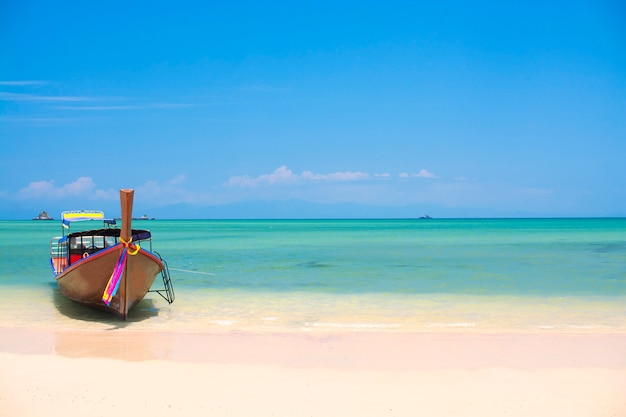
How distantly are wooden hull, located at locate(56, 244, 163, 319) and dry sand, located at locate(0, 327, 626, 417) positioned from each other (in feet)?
3.04

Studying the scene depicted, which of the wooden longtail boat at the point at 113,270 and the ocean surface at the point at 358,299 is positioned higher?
the wooden longtail boat at the point at 113,270

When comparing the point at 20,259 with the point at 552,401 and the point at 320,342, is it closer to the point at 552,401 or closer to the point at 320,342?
the point at 320,342

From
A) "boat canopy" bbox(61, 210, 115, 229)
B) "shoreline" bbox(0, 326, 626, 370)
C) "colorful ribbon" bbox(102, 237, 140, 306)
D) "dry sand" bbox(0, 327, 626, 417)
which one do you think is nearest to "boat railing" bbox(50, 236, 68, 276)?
"boat canopy" bbox(61, 210, 115, 229)

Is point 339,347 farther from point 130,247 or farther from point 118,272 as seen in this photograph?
point 118,272

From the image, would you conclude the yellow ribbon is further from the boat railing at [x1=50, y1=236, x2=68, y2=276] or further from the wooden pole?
the boat railing at [x1=50, y1=236, x2=68, y2=276]

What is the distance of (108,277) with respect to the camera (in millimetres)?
10281

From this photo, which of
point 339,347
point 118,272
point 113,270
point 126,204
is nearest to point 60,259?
point 113,270

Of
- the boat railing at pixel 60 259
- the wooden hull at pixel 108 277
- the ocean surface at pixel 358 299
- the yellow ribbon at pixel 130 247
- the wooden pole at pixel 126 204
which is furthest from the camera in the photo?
the boat railing at pixel 60 259

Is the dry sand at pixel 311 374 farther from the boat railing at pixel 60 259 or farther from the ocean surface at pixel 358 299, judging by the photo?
the boat railing at pixel 60 259

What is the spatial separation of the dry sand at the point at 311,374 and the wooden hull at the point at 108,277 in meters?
0.93

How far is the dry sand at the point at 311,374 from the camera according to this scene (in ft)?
19.2

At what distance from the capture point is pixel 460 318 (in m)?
11.2

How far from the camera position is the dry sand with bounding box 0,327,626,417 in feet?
19.2

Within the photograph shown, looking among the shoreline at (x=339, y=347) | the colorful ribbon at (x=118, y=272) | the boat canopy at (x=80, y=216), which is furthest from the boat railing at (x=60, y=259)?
the colorful ribbon at (x=118, y=272)
